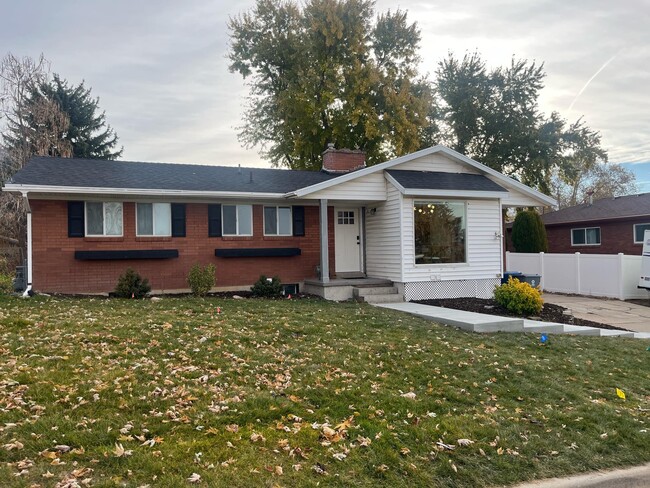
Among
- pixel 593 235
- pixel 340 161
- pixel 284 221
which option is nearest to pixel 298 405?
pixel 284 221

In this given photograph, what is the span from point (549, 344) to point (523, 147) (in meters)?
25.3

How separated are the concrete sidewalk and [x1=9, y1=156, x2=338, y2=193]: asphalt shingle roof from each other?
10758 millimetres

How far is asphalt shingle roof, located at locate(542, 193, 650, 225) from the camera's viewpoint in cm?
2062

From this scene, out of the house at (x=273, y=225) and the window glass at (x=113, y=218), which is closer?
the house at (x=273, y=225)

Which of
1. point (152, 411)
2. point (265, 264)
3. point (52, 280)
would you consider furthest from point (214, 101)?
point (152, 411)

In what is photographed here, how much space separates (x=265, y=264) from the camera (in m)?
13.9

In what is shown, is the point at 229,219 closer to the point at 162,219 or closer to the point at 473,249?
the point at 162,219

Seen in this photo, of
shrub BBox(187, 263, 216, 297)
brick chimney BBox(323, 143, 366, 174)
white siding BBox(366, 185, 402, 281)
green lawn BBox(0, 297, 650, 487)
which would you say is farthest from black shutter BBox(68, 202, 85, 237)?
brick chimney BBox(323, 143, 366, 174)

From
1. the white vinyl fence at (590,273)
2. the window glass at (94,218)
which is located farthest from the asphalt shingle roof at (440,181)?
the window glass at (94,218)

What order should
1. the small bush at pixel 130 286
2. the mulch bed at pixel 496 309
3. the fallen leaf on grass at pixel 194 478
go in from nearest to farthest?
the fallen leaf on grass at pixel 194 478 → the mulch bed at pixel 496 309 → the small bush at pixel 130 286

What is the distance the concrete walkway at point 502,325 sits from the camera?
30.0 feet

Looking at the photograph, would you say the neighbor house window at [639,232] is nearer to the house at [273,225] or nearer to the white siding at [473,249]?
the house at [273,225]

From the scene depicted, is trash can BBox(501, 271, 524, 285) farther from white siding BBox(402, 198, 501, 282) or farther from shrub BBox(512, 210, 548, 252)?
shrub BBox(512, 210, 548, 252)

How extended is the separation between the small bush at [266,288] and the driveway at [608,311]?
25.4 ft
